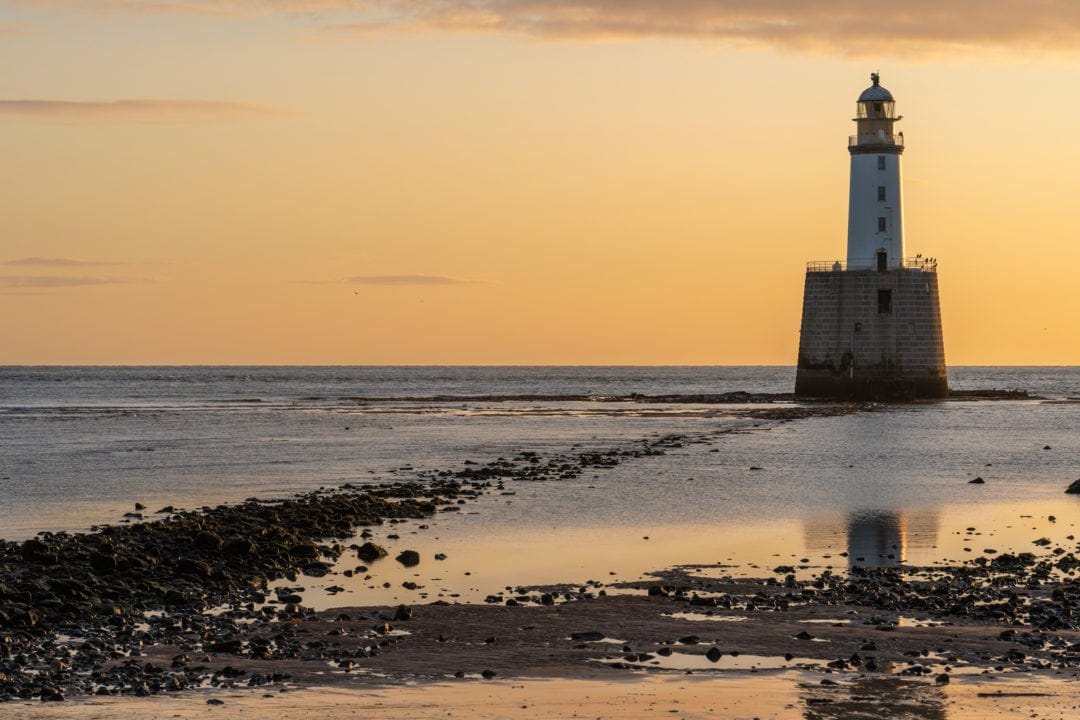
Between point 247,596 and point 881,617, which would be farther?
point 247,596

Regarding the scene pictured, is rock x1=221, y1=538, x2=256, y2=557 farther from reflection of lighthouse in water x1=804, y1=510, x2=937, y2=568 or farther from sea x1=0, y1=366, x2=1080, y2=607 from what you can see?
reflection of lighthouse in water x1=804, y1=510, x2=937, y2=568

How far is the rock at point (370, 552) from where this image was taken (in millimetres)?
23547

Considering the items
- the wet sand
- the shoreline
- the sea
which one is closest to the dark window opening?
the sea

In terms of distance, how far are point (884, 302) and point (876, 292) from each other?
812 millimetres

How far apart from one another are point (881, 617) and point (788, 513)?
1254cm

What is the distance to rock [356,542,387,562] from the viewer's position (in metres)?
23.5

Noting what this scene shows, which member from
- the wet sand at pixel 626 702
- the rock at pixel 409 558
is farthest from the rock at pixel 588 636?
the rock at pixel 409 558

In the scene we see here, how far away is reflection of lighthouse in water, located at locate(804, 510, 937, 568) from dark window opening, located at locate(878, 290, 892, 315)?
50.8m

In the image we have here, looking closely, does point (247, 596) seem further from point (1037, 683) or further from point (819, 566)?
point (1037, 683)

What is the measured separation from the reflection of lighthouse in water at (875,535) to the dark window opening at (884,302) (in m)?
50.8

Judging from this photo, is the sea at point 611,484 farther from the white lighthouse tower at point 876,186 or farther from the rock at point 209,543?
the white lighthouse tower at point 876,186

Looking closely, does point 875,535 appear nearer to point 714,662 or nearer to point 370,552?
point 370,552

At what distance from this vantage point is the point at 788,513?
1189 inches

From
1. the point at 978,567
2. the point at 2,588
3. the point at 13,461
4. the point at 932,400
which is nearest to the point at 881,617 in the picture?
the point at 978,567
